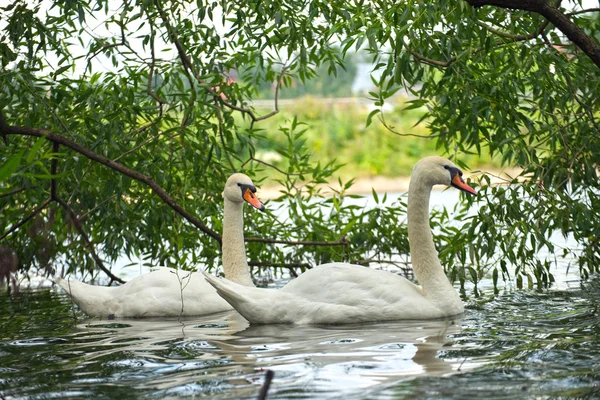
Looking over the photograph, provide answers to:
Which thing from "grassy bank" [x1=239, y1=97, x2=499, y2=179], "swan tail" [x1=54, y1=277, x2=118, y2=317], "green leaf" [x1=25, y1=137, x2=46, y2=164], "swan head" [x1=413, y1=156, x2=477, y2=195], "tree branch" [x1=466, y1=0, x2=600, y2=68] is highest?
"grassy bank" [x1=239, y1=97, x2=499, y2=179]

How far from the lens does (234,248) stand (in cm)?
841

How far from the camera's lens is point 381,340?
5.93 m

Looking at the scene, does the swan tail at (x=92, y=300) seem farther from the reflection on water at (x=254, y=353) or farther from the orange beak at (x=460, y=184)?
the orange beak at (x=460, y=184)

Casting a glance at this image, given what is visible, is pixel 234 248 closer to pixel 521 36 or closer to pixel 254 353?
pixel 254 353

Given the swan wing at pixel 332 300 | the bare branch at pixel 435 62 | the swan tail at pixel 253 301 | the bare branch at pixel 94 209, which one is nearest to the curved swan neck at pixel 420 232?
the swan wing at pixel 332 300

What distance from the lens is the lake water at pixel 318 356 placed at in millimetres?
4480

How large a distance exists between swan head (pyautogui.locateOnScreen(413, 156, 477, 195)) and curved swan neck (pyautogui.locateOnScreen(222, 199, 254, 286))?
1.84m

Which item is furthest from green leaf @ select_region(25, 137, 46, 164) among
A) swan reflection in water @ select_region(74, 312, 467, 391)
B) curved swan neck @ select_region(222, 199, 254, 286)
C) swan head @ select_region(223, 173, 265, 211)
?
curved swan neck @ select_region(222, 199, 254, 286)

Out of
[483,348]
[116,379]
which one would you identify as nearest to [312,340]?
[483,348]

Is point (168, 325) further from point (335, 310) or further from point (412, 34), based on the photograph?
point (412, 34)

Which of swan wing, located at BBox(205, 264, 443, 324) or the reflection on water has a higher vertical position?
swan wing, located at BBox(205, 264, 443, 324)

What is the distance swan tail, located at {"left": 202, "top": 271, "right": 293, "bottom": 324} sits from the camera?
6570mm

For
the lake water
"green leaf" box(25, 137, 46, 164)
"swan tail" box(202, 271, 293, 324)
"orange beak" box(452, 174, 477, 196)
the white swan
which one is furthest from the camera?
"orange beak" box(452, 174, 477, 196)

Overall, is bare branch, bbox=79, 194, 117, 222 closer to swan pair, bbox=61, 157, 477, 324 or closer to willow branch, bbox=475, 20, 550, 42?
swan pair, bbox=61, 157, 477, 324
